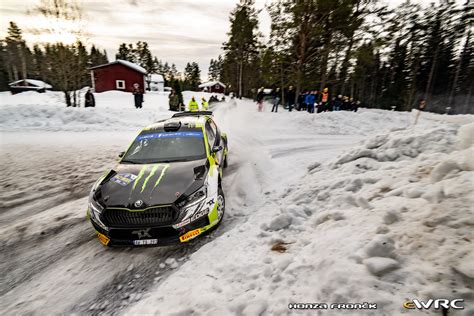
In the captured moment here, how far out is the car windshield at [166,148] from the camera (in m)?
4.39

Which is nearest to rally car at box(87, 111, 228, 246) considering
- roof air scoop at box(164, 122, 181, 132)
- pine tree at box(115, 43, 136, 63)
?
roof air scoop at box(164, 122, 181, 132)

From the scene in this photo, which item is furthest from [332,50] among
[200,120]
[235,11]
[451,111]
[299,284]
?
[235,11]

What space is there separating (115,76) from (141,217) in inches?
1723

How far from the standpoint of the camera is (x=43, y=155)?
308 inches

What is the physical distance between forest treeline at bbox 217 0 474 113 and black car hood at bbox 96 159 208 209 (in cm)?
1546

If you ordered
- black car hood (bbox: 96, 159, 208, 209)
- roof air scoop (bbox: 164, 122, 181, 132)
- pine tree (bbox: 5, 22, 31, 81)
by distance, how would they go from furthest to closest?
pine tree (bbox: 5, 22, 31, 81) < roof air scoop (bbox: 164, 122, 181, 132) < black car hood (bbox: 96, 159, 208, 209)

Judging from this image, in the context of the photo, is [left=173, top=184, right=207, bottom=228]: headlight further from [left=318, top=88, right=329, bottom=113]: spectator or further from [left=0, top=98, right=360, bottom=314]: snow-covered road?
[left=318, top=88, right=329, bottom=113]: spectator

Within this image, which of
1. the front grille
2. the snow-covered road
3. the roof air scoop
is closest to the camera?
the snow-covered road

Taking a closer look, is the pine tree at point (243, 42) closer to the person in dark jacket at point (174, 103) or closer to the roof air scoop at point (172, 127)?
the person in dark jacket at point (174, 103)

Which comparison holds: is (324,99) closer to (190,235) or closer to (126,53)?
(190,235)

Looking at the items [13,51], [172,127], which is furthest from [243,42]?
[13,51]

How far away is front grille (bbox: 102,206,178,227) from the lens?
3.20 meters

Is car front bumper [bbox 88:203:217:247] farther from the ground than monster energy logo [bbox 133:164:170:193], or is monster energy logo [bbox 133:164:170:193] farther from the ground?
monster energy logo [bbox 133:164:170:193]

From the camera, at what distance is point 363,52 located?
54.3ft
